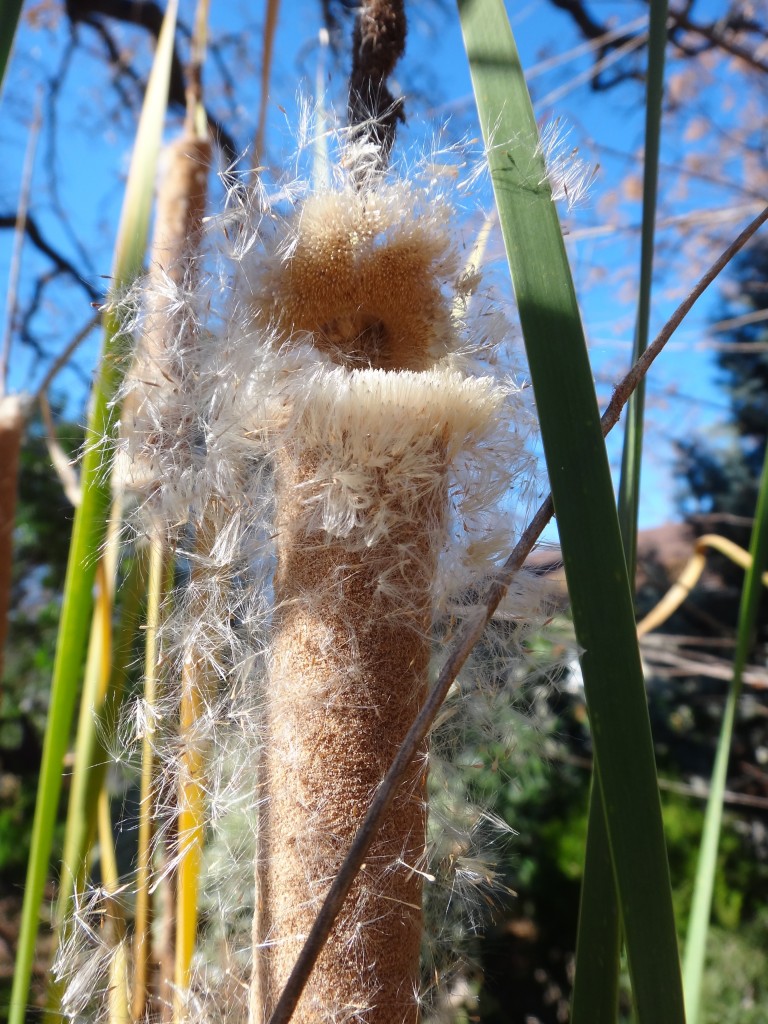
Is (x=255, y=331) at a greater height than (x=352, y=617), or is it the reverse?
(x=255, y=331)

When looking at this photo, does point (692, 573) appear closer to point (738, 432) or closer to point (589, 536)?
A: point (589, 536)

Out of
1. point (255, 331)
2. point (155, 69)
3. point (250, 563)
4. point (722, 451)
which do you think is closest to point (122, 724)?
point (250, 563)

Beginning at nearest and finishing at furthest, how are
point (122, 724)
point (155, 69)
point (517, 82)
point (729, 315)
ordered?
point (517, 82), point (122, 724), point (155, 69), point (729, 315)

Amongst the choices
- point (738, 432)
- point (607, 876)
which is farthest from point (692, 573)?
point (738, 432)

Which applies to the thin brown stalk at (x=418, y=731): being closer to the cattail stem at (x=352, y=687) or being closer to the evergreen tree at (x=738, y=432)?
the cattail stem at (x=352, y=687)

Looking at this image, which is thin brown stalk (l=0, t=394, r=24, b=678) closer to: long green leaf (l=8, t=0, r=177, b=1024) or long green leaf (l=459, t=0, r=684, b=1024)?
long green leaf (l=8, t=0, r=177, b=1024)

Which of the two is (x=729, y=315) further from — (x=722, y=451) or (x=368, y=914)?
(x=368, y=914)
